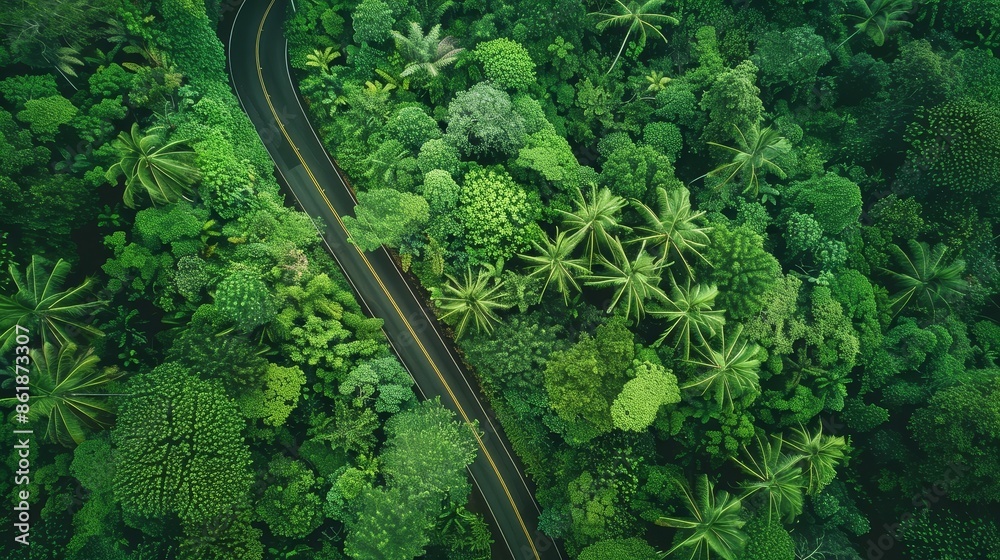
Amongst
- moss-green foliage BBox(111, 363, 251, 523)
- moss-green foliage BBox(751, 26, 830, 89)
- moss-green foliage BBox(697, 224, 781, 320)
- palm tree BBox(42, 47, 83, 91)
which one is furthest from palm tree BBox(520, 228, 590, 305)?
palm tree BBox(42, 47, 83, 91)

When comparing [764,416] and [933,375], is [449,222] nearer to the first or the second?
[764,416]

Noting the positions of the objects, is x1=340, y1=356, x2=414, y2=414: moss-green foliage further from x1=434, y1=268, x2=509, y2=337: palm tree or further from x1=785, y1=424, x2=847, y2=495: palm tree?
x1=785, y1=424, x2=847, y2=495: palm tree

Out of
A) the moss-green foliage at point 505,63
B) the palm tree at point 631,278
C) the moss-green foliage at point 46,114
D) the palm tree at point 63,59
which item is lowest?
the palm tree at point 631,278

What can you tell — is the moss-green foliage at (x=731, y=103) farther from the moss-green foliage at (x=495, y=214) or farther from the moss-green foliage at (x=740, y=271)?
the moss-green foliage at (x=495, y=214)

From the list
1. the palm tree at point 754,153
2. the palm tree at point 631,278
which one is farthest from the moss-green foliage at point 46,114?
the palm tree at point 754,153

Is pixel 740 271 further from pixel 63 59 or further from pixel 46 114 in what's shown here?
pixel 63 59

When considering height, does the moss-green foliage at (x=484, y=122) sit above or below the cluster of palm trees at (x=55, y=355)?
above

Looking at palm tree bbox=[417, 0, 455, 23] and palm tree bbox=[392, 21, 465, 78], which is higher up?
palm tree bbox=[417, 0, 455, 23]
